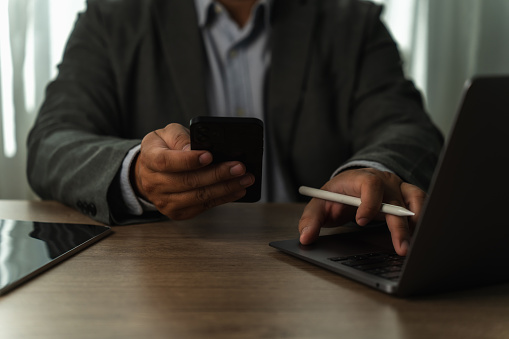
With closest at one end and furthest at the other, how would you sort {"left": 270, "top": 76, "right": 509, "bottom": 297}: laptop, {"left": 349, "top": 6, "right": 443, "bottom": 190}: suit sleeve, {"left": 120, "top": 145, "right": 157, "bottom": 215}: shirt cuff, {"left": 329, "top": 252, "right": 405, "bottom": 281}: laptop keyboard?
1. {"left": 270, "top": 76, "right": 509, "bottom": 297}: laptop
2. {"left": 329, "top": 252, "right": 405, "bottom": 281}: laptop keyboard
3. {"left": 120, "top": 145, "right": 157, "bottom": 215}: shirt cuff
4. {"left": 349, "top": 6, "right": 443, "bottom": 190}: suit sleeve

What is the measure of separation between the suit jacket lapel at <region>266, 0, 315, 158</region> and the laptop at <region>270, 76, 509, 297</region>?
0.74 metres

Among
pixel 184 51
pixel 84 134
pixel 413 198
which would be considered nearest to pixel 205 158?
pixel 413 198

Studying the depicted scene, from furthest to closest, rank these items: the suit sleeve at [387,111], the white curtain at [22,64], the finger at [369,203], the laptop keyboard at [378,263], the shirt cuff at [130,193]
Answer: the white curtain at [22,64], the suit sleeve at [387,111], the shirt cuff at [130,193], the finger at [369,203], the laptop keyboard at [378,263]

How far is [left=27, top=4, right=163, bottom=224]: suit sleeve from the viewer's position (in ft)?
2.30

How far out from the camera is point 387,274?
16.0 inches

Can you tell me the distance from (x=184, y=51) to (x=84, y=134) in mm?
353

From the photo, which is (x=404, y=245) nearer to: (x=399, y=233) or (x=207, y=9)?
(x=399, y=233)

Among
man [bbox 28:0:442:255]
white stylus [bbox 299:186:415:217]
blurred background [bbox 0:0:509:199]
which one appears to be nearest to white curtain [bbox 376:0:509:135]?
blurred background [bbox 0:0:509:199]

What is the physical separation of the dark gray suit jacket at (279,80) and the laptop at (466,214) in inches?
24.9

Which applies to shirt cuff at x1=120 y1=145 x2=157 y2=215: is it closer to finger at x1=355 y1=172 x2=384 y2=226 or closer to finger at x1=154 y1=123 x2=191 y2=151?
finger at x1=154 y1=123 x2=191 y2=151

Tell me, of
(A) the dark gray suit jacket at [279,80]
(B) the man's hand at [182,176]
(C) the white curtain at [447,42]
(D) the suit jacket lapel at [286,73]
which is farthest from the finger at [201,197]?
(C) the white curtain at [447,42]

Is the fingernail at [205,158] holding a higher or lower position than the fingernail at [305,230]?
higher

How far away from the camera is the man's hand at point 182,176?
0.55 meters

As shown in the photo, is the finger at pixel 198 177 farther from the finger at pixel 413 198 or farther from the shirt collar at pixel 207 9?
the shirt collar at pixel 207 9
